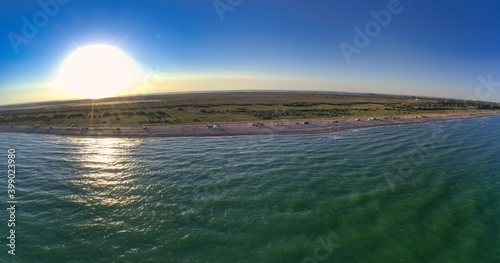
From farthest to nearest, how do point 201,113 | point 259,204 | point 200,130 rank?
point 201,113, point 200,130, point 259,204

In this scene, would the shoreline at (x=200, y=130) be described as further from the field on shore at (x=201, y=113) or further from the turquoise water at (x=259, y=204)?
the turquoise water at (x=259, y=204)

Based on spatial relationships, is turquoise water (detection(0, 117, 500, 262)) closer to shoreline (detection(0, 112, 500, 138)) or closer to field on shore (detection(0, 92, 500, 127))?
shoreline (detection(0, 112, 500, 138))

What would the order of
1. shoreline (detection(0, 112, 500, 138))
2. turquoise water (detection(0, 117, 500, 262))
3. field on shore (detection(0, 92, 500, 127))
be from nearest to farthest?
turquoise water (detection(0, 117, 500, 262)) → shoreline (detection(0, 112, 500, 138)) → field on shore (detection(0, 92, 500, 127))

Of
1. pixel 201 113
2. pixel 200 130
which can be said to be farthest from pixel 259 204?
pixel 201 113

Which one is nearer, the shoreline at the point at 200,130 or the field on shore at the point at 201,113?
the shoreline at the point at 200,130

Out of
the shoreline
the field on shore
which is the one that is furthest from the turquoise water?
the field on shore

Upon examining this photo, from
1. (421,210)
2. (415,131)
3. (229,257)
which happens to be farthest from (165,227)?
(415,131)

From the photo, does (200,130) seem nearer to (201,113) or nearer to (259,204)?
(201,113)

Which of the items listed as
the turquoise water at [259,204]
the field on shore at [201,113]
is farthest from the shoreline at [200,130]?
the turquoise water at [259,204]

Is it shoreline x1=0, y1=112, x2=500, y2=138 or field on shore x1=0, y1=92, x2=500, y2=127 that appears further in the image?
field on shore x1=0, y1=92, x2=500, y2=127
